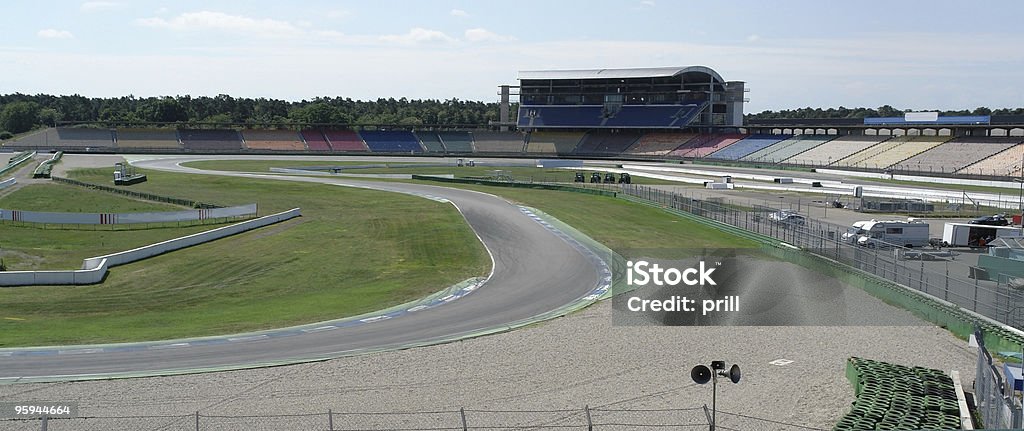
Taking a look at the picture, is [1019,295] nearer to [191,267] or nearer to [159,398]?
[159,398]

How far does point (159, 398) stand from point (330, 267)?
18.7 meters

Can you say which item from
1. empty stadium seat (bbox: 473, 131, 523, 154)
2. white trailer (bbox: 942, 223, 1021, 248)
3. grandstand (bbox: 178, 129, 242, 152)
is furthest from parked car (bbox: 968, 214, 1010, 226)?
grandstand (bbox: 178, 129, 242, 152)

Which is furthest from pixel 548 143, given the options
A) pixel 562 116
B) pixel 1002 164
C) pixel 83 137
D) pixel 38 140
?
pixel 38 140

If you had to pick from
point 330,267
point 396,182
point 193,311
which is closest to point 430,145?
point 396,182

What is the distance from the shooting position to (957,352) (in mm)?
23344

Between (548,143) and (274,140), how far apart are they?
44113 millimetres

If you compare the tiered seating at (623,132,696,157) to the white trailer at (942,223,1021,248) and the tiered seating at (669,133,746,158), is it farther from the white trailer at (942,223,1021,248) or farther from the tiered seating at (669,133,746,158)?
the white trailer at (942,223,1021,248)

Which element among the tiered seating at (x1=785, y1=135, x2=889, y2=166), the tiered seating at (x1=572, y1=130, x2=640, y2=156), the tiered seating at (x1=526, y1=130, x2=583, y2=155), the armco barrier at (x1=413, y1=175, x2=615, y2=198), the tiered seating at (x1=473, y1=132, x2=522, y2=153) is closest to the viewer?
the armco barrier at (x1=413, y1=175, x2=615, y2=198)

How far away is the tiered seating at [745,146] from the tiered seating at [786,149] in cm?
161

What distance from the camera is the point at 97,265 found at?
34469mm

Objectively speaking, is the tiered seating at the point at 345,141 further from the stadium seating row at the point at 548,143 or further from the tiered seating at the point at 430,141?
the tiered seating at the point at 430,141
